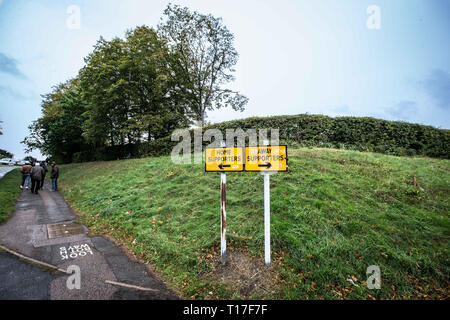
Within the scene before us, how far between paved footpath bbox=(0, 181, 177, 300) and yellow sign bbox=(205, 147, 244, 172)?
7.78ft

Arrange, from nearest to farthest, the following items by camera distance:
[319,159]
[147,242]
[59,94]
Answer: [147,242] → [319,159] → [59,94]

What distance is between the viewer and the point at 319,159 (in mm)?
7977

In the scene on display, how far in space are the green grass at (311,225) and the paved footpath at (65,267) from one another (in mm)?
433

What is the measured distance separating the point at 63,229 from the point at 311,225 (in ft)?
24.2

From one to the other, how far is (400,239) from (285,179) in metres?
3.05

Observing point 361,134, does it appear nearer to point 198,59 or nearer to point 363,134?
point 363,134

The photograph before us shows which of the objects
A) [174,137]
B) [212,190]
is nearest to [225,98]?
[174,137]

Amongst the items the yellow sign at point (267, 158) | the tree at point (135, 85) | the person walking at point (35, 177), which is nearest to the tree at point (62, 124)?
the tree at point (135, 85)

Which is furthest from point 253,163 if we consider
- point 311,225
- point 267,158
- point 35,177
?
point 35,177

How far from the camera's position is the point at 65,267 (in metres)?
4.10
